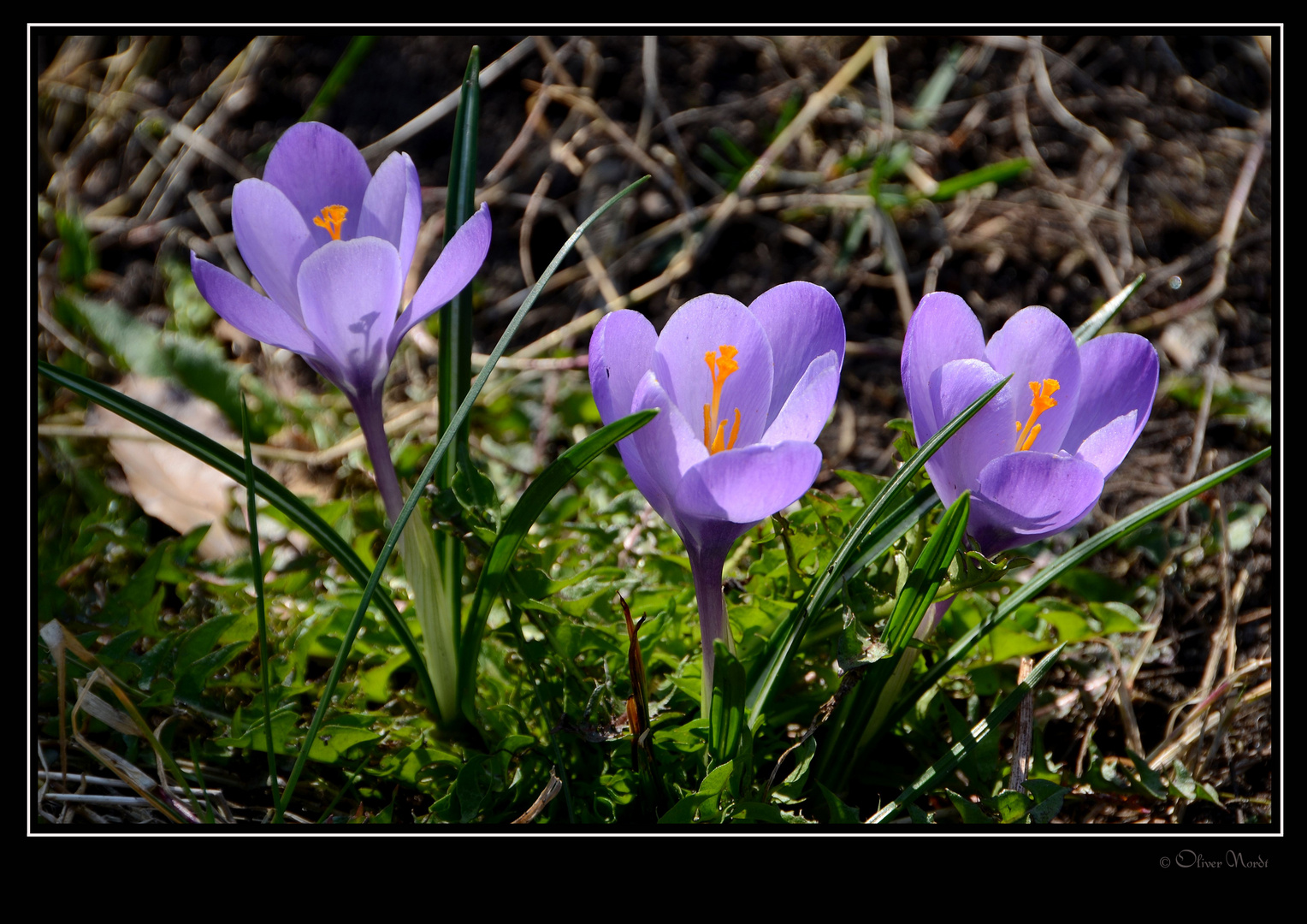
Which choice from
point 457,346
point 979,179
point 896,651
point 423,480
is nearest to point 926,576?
point 896,651

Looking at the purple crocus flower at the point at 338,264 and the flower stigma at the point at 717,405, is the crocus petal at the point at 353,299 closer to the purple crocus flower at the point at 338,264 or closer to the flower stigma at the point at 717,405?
the purple crocus flower at the point at 338,264

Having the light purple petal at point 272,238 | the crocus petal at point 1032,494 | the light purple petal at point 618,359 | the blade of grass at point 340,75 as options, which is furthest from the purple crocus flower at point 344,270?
the blade of grass at point 340,75

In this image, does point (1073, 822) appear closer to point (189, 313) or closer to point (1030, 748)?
point (1030, 748)

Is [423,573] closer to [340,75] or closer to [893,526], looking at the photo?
[893,526]

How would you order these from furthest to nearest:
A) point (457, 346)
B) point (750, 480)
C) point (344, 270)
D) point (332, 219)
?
1. point (457, 346)
2. point (332, 219)
3. point (344, 270)
4. point (750, 480)

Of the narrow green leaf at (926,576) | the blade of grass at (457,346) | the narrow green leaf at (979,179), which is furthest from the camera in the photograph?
the narrow green leaf at (979,179)

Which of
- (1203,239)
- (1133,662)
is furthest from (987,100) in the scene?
(1133,662)

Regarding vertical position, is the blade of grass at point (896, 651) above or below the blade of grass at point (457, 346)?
below
